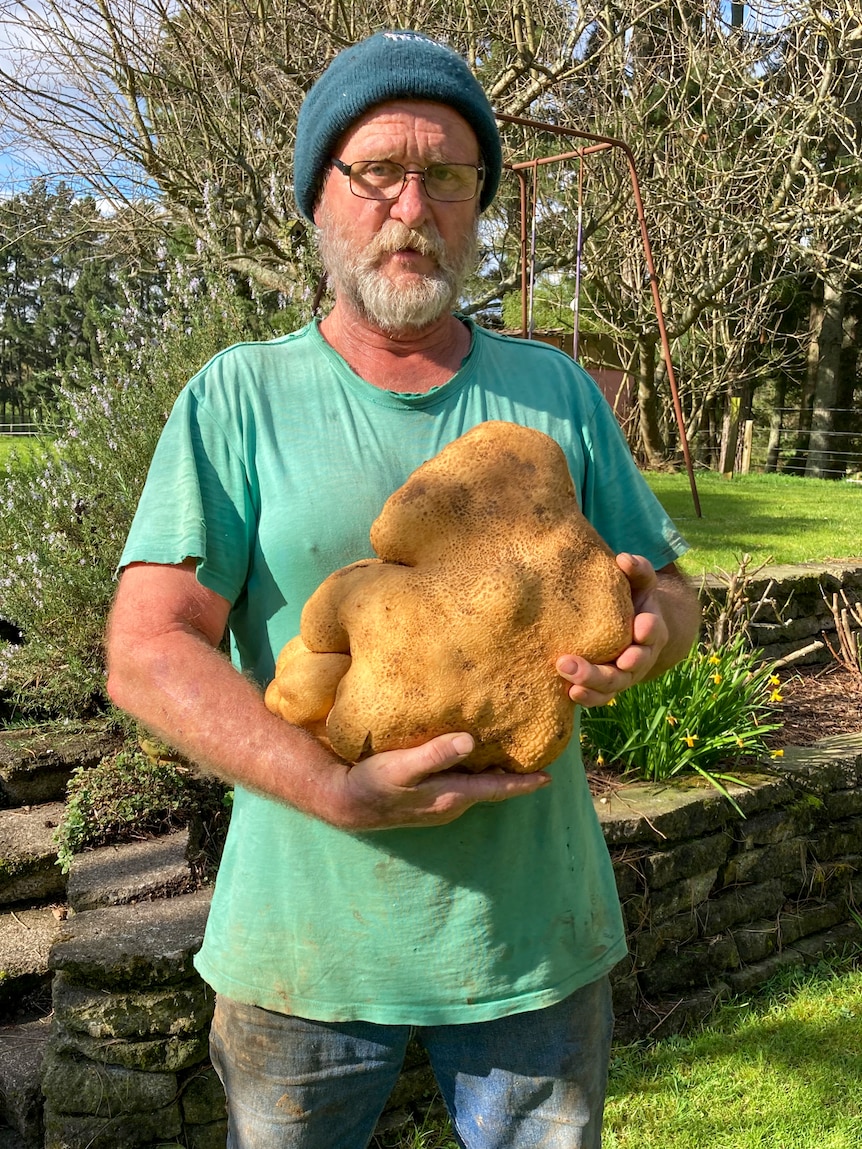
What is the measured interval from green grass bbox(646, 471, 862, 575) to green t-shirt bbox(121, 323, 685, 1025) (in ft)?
13.3

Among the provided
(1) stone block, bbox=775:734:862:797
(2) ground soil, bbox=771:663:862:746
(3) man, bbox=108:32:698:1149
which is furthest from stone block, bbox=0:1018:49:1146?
(2) ground soil, bbox=771:663:862:746

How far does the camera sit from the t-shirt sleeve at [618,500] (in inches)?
72.8

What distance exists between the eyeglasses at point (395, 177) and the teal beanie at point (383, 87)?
0.23ft

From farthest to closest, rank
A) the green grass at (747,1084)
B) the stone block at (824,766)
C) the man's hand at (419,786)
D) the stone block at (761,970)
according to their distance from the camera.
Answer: the stone block at (824,766)
the stone block at (761,970)
the green grass at (747,1084)
the man's hand at (419,786)

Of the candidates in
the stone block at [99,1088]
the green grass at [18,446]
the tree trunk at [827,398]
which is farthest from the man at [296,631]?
the tree trunk at [827,398]

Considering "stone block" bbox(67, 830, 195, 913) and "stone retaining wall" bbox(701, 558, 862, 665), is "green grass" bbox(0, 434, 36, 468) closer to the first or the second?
"stone block" bbox(67, 830, 195, 913)

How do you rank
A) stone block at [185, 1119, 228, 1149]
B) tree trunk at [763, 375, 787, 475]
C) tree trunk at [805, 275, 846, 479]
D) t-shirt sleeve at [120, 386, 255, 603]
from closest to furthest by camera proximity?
t-shirt sleeve at [120, 386, 255, 603] → stone block at [185, 1119, 228, 1149] → tree trunk at [805, 275, 846, 479] → tree trunk at [763, 375, 787, 475]

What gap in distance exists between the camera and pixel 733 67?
31.9 ft

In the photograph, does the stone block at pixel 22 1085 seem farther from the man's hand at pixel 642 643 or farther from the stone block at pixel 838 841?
the stone block at pixel 838 841

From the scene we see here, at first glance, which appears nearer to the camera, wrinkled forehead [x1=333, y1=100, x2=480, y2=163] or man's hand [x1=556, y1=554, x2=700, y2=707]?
man's hand [x1=556, y1=554, x2=700, y2=707]

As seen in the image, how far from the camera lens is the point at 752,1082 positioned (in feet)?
11.1

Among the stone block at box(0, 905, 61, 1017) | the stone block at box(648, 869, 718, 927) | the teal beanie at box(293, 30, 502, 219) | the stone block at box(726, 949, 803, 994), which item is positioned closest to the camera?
the teal beanie at box(293, 30, 502, 219)

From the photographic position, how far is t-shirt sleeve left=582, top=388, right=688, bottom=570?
1.85 metres

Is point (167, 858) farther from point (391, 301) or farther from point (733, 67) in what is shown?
point (733, 67)
